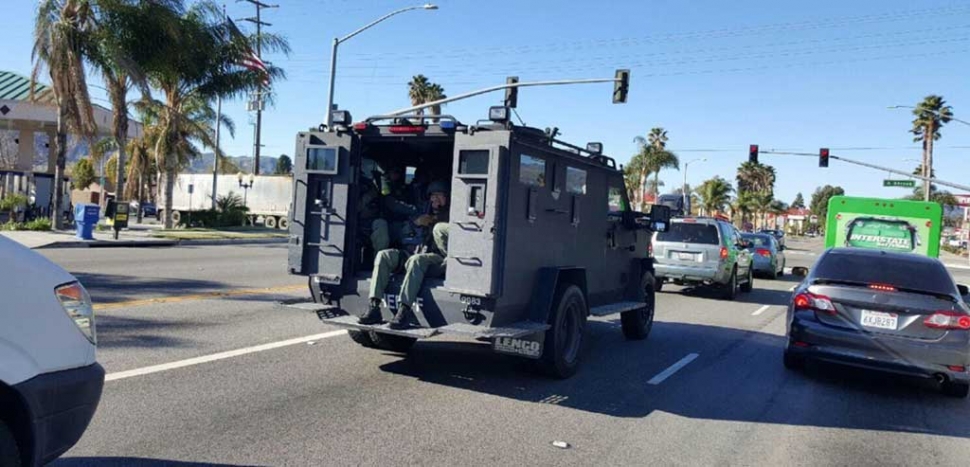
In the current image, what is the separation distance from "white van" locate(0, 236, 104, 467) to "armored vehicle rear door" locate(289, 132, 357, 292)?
3.89 meters

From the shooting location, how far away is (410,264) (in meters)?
6.97

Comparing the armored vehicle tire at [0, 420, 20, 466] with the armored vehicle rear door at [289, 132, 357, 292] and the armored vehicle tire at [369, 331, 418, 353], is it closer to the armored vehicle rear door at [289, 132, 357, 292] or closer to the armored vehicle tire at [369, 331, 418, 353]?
the armored vehicle rear door at [289, 132, 357, 292]

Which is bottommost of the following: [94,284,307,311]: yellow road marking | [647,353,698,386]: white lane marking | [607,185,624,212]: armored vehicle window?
[647,353,698,386]: white lane marking

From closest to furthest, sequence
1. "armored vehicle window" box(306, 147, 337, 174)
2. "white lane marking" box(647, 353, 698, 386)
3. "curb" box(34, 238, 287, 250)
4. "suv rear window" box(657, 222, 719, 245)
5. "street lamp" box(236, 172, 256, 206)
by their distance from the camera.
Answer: "armored vehicle window" box(306, 147, 337, 174) → "white lane marking" box(647, 353, 698, 386) → "suv rear window" box(657, 222, 719, 245) → "curb" box(34, 238, 287, 250) → "street lamp" box(236, 172, 256, 206)

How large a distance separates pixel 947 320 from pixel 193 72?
2746 centimetres

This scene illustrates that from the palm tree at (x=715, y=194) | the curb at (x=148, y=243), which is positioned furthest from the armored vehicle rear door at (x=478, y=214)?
the palm tree at (x=715, y=194)

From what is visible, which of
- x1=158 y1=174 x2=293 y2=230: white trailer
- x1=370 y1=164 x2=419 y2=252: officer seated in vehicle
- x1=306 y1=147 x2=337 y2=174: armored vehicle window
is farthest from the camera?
x1=158 y1=174 x2=293 y2=230: white trailer

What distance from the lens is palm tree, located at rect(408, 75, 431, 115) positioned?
50091mm

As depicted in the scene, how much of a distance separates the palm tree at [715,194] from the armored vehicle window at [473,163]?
7737 cm

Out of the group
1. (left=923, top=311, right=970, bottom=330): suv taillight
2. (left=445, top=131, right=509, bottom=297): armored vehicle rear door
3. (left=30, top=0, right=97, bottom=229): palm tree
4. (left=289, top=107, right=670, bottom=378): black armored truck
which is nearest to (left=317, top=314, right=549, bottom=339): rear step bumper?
(left=289, top=107, right=670, bottom=378): black armored truck

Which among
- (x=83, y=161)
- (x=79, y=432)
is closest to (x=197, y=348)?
(x=79, y=432)

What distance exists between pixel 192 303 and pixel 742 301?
37.9 feet

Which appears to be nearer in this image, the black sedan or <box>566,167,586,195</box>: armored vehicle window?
the black sedan

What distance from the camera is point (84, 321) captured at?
11.8 ft
